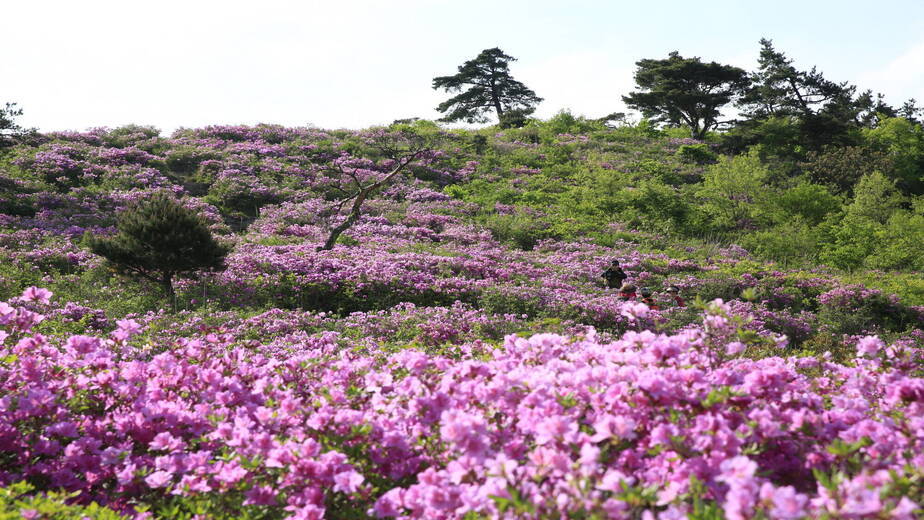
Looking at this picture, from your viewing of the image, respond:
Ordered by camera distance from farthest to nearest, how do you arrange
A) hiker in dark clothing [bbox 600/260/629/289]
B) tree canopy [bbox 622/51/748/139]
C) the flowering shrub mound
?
tree canopy [bbox 622/51/748/139] < hiker in dark clothing [bbox 600/260/629/289] < the flowering shrub mound

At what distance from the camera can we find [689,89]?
128 ft

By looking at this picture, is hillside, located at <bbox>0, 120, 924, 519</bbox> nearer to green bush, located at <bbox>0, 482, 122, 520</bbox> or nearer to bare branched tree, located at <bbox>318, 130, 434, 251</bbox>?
green bush, located at <bbox>0, 482, 122, 520</bbox>

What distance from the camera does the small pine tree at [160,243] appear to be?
10562 mm

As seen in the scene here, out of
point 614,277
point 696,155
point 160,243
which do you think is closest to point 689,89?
point 696,155

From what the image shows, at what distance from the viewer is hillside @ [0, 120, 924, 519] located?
2467 mm

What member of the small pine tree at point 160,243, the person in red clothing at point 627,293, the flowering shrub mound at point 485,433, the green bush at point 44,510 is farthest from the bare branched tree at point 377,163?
the green bush at point 44,510

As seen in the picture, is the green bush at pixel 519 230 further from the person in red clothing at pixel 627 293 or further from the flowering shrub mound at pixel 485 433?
the flowering shrub mound at pixel 485 433

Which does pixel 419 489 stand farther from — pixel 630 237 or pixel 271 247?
pixel 630 237

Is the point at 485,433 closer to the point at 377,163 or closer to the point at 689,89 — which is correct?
the point at 377,163

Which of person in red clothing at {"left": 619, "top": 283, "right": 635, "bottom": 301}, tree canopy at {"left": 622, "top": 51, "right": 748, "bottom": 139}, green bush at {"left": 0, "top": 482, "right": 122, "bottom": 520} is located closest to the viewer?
green bush at {"left": 0, "top": 482, "right": 122, "bottom": 520}

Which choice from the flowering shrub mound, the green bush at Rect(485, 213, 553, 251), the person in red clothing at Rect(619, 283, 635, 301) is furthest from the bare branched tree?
the flowering shrub mound

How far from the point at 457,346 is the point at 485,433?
2979mm

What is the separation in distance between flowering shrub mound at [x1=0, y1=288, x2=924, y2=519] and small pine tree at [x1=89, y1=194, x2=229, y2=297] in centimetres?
→ 693

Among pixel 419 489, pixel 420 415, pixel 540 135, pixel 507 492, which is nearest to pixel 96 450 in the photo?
pixel 420 415
